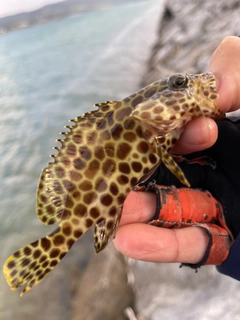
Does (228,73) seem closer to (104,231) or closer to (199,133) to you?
(199,133)

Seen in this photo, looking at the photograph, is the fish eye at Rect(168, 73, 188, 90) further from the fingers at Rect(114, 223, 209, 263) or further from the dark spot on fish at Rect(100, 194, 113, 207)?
the fingers at Rect(114, 223, 209, 263)

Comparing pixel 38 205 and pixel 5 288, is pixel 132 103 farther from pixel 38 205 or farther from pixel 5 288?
pixel 5 288

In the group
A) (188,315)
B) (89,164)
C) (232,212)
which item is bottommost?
(188,315)

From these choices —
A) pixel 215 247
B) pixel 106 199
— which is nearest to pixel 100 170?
pixel 106 199

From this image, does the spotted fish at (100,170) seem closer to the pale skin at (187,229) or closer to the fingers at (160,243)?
the pale skin at (187,229)

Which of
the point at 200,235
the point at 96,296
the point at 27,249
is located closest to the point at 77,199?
the point at 27,249

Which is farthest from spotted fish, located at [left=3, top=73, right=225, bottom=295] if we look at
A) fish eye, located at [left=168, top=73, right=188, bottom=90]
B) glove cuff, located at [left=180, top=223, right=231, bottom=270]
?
glove cuff, located at [left=180, top=223, right=231, bottom=270]

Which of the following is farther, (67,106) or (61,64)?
(61,64)
